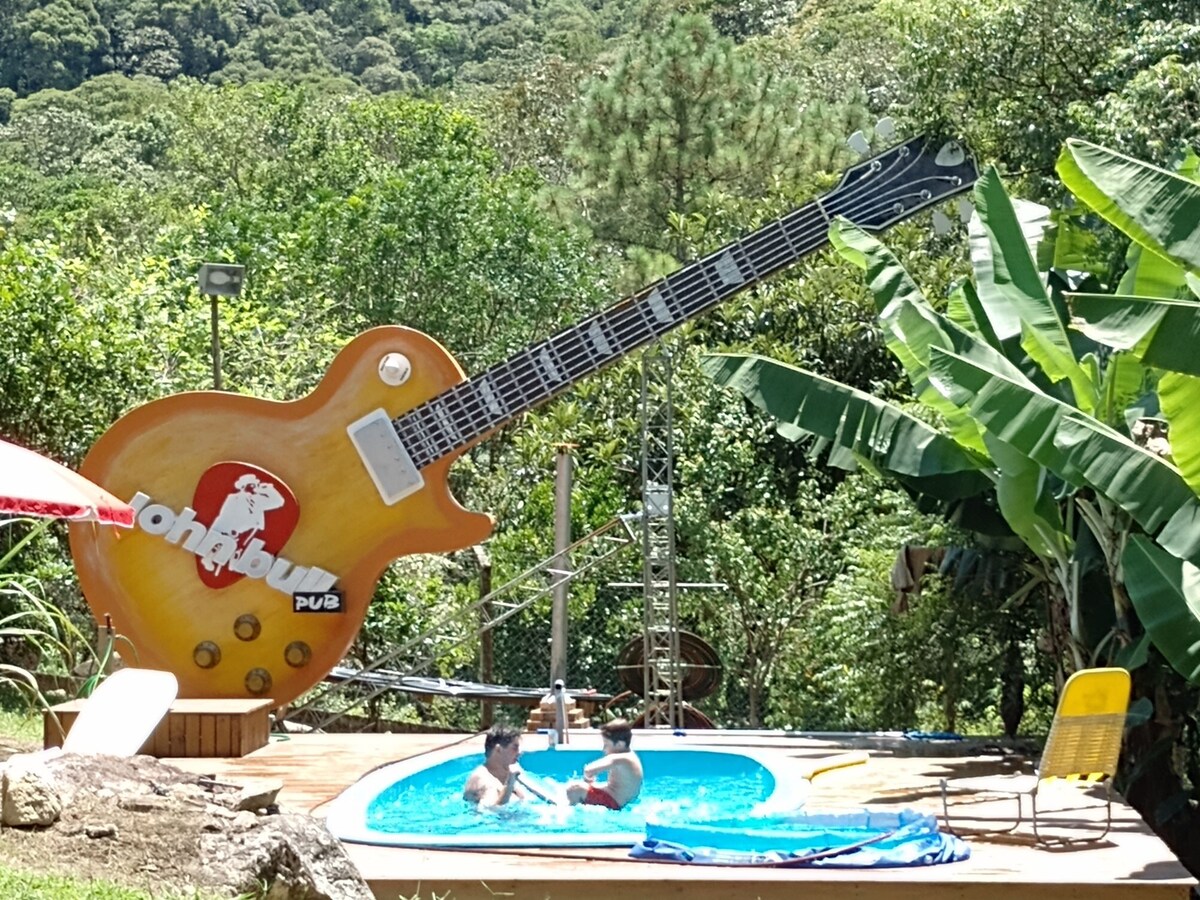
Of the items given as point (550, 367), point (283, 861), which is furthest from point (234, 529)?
point (283, 861)

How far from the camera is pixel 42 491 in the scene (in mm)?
7246

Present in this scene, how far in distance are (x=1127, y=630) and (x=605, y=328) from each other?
447cm

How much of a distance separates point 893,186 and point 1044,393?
4.05 meters

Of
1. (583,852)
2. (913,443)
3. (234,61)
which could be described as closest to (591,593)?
(913,443)

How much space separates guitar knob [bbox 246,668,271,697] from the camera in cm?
1289

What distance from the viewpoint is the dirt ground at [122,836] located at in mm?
5797

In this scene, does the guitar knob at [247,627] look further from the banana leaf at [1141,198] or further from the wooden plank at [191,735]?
the banana leaf at [1141,198]

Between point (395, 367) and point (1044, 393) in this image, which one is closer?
point (1044, 393)

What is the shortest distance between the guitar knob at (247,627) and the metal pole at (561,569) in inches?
85.0

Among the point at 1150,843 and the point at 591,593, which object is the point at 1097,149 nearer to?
the point at 1150,843

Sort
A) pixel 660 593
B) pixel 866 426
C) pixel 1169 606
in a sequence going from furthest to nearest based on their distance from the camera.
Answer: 1. pixel 660 593
2. pixel 866 426
3. pixel 1169 606

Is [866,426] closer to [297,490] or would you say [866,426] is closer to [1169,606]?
[1169,606]

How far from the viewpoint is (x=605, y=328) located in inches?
508

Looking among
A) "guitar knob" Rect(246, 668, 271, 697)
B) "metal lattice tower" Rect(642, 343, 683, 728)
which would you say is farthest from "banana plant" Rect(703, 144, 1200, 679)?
"guitar knob" Rect(246, 668, 271, 697)
